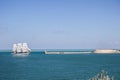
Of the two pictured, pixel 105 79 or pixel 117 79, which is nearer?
pixel 105 79

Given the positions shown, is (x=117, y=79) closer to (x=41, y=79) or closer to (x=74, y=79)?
(x=74, y=79)

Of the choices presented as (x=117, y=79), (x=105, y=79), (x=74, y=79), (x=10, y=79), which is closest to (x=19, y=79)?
(x=10, y=79)

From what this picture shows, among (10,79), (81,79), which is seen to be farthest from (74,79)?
(10,79)

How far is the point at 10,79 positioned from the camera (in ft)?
226

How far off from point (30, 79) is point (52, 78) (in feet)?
17.7

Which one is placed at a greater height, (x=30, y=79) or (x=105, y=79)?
(x=30, y=79)

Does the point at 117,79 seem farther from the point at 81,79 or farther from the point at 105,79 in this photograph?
the point at 105,79

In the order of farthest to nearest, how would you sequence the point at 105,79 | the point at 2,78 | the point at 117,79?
1. the point at 2,78
2. the point at 117,79
3. the point at 105,79

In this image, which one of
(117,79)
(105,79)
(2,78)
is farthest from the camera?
(2,78)

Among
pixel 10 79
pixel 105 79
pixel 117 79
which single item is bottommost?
pixel 105 79

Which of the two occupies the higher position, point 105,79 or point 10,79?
point 10,79

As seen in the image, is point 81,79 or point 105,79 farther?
point 81,79

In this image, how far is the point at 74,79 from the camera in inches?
2628

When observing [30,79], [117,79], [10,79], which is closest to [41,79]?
[30,79]
